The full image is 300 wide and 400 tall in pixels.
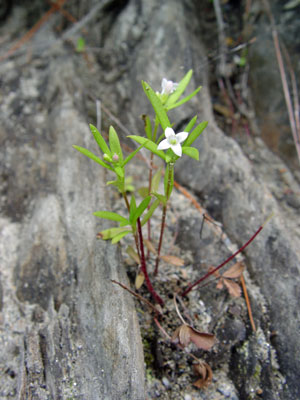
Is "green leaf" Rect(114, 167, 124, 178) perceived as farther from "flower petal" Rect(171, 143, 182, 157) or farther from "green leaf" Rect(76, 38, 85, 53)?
"green leaf" Rect(76, 38, 85, 53)

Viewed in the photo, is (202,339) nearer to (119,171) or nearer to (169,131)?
(119,171)

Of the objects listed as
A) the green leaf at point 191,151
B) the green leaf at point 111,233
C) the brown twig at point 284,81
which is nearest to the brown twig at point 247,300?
the green leaf at point 111,233

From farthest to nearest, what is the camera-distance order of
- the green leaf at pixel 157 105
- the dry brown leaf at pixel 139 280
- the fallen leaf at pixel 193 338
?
the dry brown leaf at pixel 139 280 → the fallen leaf at pixel 193 338 → the green leaf at pixel 157 105

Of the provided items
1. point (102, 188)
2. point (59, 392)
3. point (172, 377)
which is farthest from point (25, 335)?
point (102, 188)

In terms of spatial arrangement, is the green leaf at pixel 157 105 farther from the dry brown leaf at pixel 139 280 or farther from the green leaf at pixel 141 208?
the dry brown leaf at pixel 139 280

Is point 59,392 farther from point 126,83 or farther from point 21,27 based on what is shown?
point 21,27

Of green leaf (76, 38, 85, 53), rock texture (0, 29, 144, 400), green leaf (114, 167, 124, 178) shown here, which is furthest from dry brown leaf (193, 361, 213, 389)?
green leaf (76, 38, 85, 53)
